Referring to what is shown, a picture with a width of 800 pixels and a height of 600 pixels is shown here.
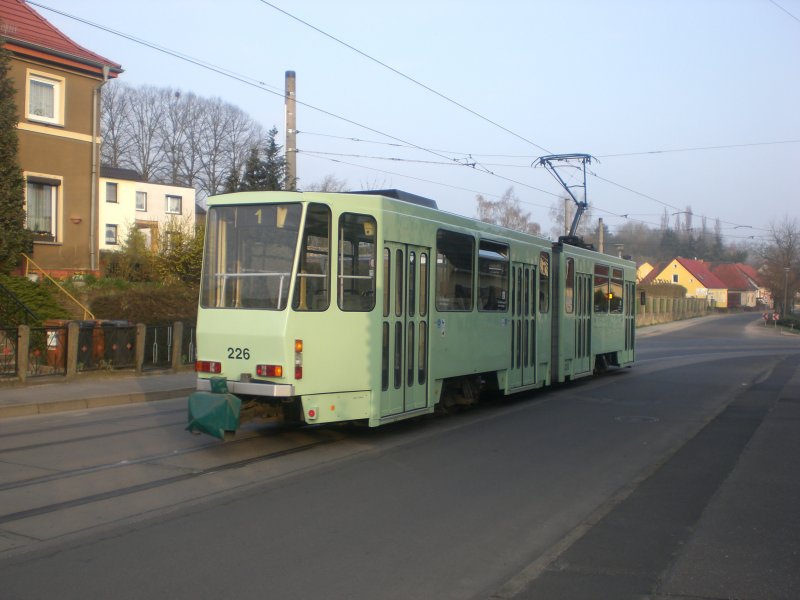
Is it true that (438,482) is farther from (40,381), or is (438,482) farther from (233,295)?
(40,381)

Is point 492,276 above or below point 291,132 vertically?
below

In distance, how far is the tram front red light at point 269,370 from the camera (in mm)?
9414

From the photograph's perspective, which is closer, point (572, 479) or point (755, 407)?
point (572, 479)

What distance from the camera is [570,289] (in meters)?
17.8

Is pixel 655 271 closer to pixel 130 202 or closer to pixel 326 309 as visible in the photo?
pixel 130 202

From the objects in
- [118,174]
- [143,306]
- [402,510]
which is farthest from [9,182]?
[118,174]

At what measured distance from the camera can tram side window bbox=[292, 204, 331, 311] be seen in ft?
31.5

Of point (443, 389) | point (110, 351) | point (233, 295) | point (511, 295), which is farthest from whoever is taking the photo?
point (110, 351)

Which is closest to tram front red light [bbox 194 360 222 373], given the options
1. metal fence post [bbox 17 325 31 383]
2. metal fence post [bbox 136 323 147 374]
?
metal fence post [bbox 17 325 31 383]

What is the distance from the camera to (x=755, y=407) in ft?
51.3

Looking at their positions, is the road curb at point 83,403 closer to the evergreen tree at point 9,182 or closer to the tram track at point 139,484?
the tram track at point 139,484

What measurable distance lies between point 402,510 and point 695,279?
10822 cm

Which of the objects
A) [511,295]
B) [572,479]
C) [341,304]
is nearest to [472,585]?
[572,479]

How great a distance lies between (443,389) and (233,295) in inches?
168
